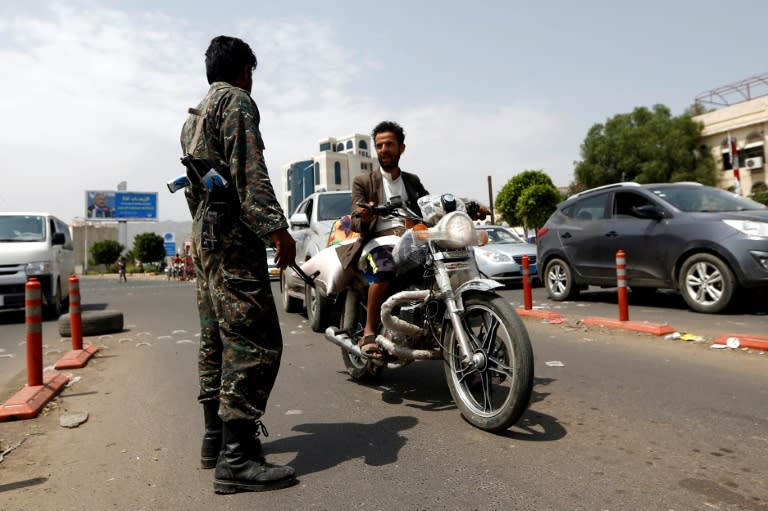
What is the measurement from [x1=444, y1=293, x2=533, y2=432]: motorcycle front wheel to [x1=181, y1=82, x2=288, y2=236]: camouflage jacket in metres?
1.30

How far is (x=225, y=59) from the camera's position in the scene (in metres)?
2.89

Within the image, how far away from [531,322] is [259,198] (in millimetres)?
5784

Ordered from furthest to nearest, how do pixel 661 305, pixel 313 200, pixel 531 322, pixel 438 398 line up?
pixel 313 200
pixel 661 305
pixel 531 322
pixel 438 398

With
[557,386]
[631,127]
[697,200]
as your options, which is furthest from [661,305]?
[631,127]

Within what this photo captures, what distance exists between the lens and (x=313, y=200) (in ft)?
31.7

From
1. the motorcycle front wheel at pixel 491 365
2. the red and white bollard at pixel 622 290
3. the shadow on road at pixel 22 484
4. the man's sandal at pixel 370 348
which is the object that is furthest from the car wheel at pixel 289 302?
the shadow on road at pixel 22 484

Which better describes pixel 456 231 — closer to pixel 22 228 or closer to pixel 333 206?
pixel 333 206

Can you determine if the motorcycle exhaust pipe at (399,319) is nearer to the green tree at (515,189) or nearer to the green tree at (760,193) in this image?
the green tree at (760,193)

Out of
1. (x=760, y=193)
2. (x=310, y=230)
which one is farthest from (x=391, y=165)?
(x=760, y=193)

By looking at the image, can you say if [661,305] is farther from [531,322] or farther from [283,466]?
[283,466]

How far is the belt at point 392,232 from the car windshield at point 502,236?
10419 mm

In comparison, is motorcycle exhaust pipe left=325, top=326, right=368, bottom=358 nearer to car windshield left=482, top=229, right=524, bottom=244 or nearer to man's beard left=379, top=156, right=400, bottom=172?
man's beard left=379, top=156, right=400, bottom=172

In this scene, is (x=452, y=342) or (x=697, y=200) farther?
(x=697, y=200)

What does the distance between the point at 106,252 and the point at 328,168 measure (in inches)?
1916
